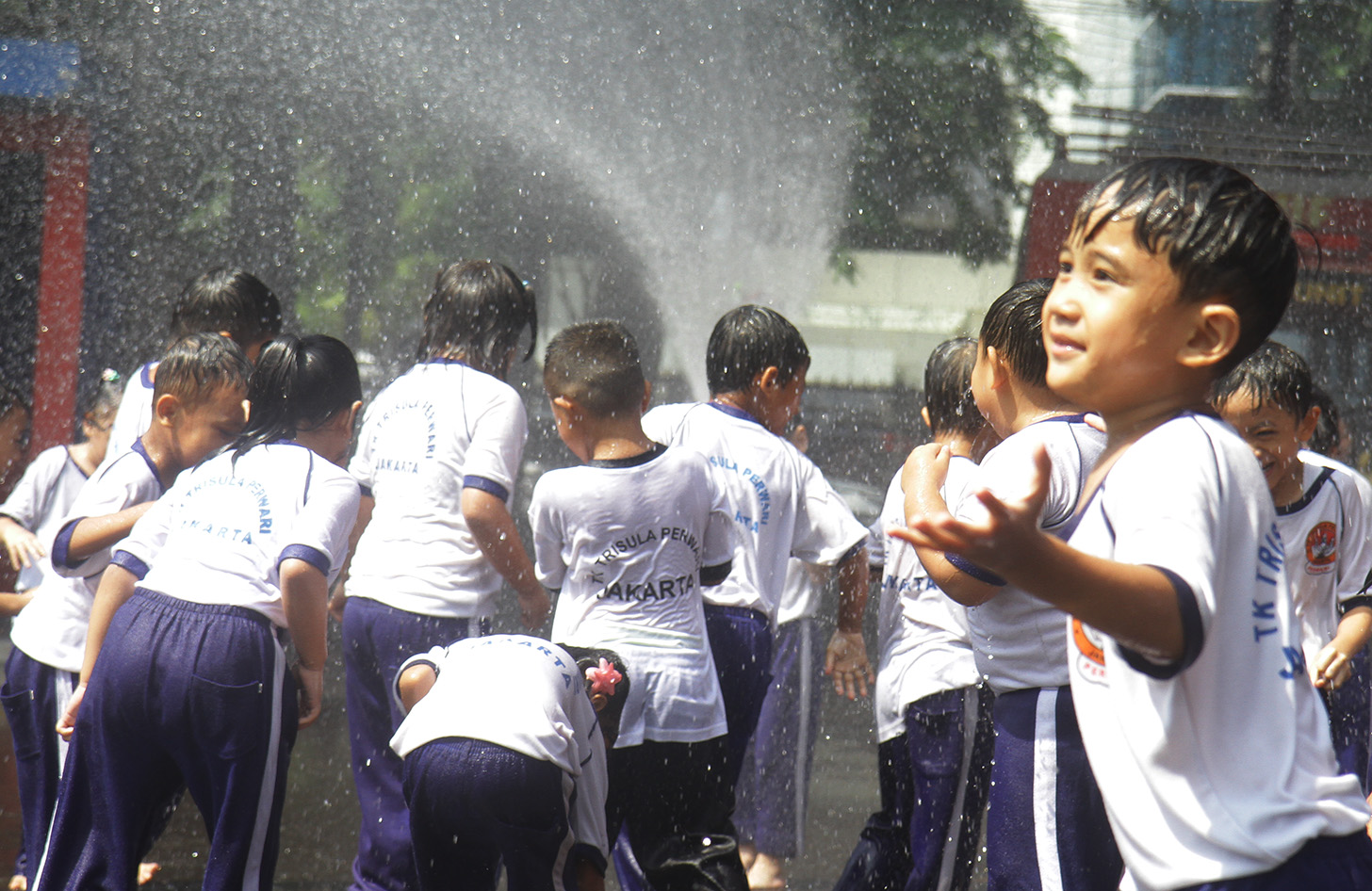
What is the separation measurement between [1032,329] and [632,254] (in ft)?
23.0

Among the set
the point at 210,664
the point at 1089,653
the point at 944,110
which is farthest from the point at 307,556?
the point at 944,110

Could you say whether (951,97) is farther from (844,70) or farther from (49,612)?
(49,612)

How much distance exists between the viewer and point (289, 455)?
262cm

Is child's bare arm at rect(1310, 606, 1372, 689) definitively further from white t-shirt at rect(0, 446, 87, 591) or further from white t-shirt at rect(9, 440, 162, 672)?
white t-shirt at rect(0, 446, 87, 591)

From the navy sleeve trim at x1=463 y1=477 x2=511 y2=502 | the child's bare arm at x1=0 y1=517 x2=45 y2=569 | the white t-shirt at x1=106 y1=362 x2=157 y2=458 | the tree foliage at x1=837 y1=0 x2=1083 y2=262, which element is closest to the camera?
the navy sleeve trim at x1=463 y1=477 x2=511 y2=502

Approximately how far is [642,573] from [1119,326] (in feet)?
5.36

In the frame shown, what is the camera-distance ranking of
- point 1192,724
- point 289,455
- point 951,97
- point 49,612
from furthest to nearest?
point 951,97
point 49,612
point 289,455
point 1192,724

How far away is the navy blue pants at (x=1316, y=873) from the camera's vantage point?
121 centimetres

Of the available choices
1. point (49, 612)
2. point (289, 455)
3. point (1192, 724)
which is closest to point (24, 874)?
point (49, 612)

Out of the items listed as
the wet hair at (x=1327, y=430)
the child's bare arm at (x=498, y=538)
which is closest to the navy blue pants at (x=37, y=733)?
the child's bare arm at (x=498, y=538)

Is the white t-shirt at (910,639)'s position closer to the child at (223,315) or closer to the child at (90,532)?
the child at (90,532)

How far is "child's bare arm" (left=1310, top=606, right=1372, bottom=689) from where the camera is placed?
2.81 m

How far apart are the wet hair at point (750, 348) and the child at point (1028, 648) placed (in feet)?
4.00

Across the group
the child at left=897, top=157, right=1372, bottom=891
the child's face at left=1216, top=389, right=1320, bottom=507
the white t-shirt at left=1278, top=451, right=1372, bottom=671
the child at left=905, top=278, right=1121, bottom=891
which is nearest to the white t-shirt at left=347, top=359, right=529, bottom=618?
the child at left=905, top=278, right=1121, bottom=891
